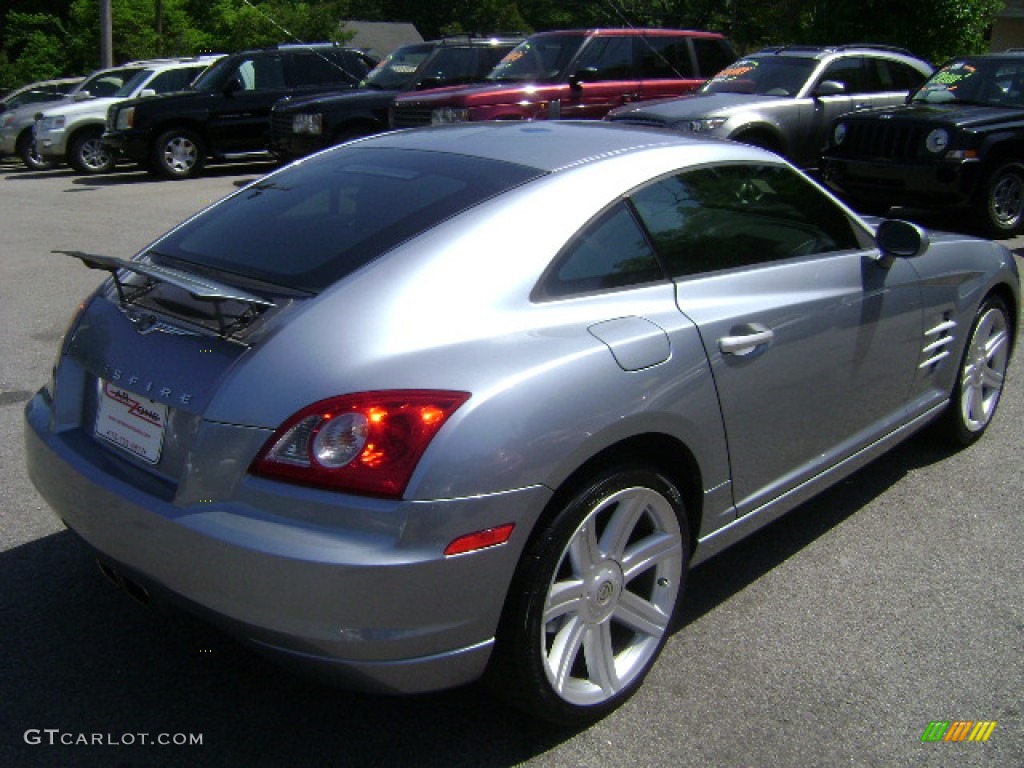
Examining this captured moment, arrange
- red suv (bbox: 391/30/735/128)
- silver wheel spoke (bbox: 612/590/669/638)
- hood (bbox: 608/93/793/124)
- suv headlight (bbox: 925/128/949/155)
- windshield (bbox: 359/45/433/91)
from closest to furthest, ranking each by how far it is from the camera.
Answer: silver wheel spoke (bbox: 612/590/669/638) < suv headlight (bbox: 925/128/949/155) < hood (bbox: 608/93/793/124) < red suv (bbox: 391/30/735/128) < windshield (bbox: 359/45/433/91)

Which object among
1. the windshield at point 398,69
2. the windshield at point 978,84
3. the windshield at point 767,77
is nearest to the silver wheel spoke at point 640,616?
the windshield at point 978,84

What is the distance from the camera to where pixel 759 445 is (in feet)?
11.6

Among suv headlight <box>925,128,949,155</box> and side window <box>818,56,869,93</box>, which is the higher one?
side window <box>818,56,869,93</box>

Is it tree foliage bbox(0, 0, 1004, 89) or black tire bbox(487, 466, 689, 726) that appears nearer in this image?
black tire bbox(487, 466, 689, 726)

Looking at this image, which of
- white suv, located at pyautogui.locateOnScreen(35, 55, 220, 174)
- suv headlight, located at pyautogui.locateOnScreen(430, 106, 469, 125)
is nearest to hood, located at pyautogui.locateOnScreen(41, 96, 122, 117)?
white suv, located at pyautogui.locateOnScreen(35, 55, 220, 174)

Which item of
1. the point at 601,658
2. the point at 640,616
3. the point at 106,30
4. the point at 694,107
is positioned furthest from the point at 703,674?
the point at 106,30

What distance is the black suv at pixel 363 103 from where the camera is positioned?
15406 mm

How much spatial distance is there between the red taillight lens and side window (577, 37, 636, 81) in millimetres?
11517

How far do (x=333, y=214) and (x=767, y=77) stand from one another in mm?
10530

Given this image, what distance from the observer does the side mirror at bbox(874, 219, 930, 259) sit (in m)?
4.12

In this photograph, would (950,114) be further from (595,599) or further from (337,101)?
(595,599)

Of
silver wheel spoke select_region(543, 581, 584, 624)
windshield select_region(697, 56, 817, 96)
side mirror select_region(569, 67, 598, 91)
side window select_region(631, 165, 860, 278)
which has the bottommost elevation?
side mirror select_region(569, 67, 598, 91)

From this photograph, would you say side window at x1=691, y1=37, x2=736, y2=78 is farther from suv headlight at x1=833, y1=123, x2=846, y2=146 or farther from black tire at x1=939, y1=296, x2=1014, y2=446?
black tire at x1=939, y1=296, x2=1014, y2=446

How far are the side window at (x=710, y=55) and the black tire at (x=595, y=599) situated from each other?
1248 centimetres
